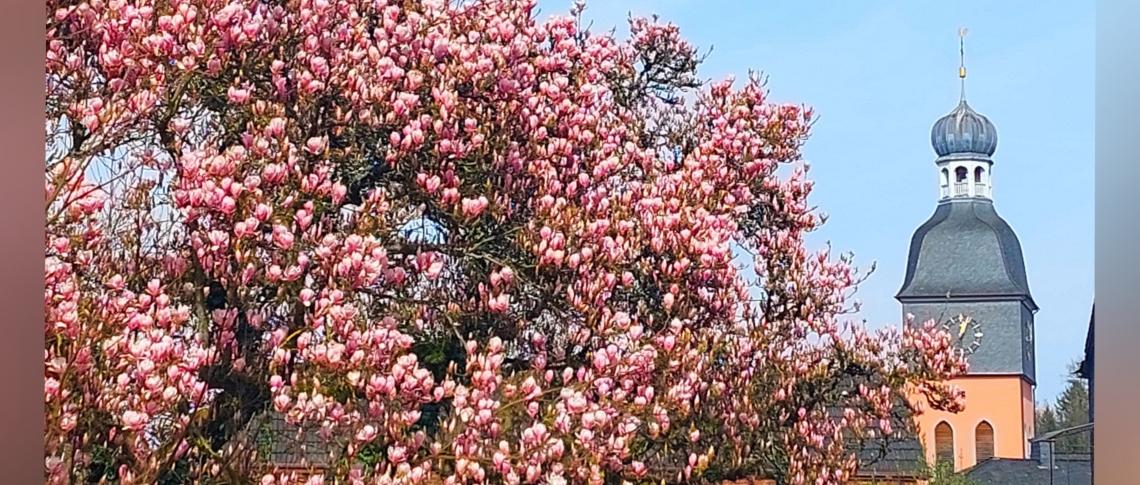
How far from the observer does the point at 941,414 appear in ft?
6.68

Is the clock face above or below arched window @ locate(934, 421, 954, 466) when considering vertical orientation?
above

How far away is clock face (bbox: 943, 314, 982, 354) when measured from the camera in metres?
2.04

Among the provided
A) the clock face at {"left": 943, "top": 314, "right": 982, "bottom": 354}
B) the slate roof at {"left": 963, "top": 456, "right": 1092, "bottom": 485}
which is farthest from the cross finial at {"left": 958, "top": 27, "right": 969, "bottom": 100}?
the slate roof at {"left": 963, "top": 456, "right": 1092, "bottom": 485}

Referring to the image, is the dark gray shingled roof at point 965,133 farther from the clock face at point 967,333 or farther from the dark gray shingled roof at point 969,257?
the clock face at point 967,333

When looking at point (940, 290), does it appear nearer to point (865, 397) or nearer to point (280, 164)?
point (865, 397)

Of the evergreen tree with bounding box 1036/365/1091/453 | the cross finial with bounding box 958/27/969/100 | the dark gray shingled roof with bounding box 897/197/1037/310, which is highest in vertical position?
the cross finial with bounding box 958/27/969/100

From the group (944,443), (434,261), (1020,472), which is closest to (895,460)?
(944,443)

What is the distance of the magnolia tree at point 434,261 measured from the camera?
6.51 feet

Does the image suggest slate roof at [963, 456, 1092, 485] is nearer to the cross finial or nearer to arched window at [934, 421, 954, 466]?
arched window at [934, 421, 954, 466]

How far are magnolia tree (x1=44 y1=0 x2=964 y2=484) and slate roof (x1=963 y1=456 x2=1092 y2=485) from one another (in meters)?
0.14
